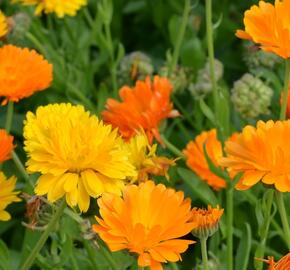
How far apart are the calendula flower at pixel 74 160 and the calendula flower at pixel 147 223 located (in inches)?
0.9

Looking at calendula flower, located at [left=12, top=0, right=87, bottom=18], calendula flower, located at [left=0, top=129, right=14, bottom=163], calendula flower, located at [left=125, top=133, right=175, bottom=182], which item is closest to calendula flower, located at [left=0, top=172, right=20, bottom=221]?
calendula flower, located at [left=0, top=129, right=14, bottom=163]

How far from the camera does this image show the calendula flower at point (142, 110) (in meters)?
1.72

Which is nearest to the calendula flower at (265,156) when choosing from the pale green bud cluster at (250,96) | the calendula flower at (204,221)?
the calendula flower at (204,221)

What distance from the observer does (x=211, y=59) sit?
1.75 metres

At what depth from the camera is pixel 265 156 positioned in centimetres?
122

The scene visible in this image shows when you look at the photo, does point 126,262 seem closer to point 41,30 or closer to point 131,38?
point 41,30

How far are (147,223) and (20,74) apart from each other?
56 centimetres

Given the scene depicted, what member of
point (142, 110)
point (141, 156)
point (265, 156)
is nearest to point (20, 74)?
point (142, 110)

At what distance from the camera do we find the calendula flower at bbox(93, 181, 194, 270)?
1145mm

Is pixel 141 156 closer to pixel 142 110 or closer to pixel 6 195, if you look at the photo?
pixel 6 195

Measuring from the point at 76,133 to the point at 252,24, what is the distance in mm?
395

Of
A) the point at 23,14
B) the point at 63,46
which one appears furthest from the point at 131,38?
the point at 23,14

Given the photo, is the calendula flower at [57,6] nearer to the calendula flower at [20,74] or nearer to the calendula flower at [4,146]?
the calendula flower at [20,74]

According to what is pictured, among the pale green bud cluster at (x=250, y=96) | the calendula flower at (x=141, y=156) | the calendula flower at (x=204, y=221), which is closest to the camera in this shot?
the calendula flower at (x=204, y=221)
